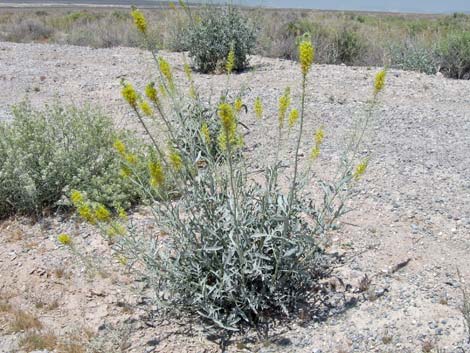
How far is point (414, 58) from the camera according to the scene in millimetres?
9086

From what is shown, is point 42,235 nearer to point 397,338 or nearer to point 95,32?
point 397,338

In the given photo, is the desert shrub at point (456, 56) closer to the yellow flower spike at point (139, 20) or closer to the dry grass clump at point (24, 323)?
the yellow flower spike at point (139, 20)

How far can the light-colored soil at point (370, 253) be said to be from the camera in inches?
118

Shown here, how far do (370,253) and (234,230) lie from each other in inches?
45.0

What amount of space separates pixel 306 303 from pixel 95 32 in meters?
12.0

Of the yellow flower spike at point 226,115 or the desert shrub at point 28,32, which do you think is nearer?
the yellow flower spike at point 226,115

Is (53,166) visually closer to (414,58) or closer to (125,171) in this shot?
(125,171)

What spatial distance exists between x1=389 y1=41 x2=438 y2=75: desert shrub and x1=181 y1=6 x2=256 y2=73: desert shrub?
8.56ft

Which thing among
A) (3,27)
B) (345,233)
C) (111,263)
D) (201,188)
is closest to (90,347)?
(111,263)

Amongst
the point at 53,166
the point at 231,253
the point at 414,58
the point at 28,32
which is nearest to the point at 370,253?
the point at 231,253

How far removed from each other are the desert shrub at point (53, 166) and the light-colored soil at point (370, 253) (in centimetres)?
24

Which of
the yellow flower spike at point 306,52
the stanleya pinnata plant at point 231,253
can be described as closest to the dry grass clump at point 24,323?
the stanleya pinnata plant at point 231,253

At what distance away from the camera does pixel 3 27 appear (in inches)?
669

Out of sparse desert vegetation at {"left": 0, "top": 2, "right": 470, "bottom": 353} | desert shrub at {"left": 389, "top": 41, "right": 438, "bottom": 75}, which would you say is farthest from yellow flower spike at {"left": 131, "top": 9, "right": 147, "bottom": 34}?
desert shrub at {"left": 389, "top": 41, "right": 438, "bottom": 75}
